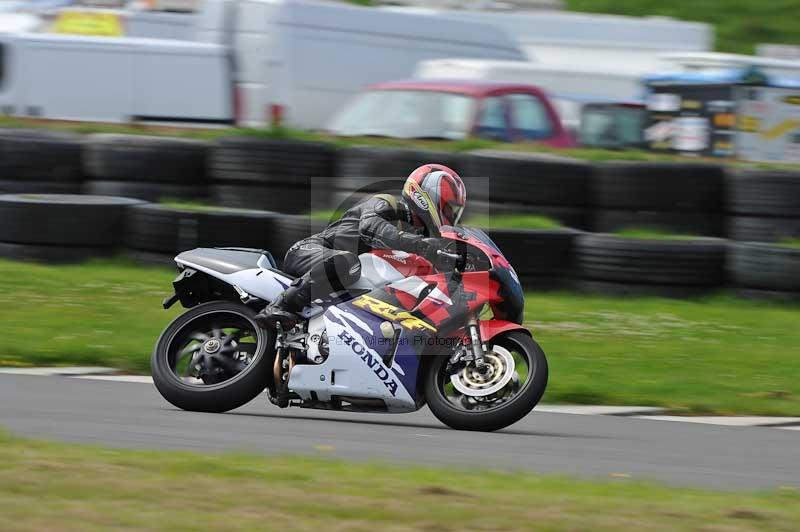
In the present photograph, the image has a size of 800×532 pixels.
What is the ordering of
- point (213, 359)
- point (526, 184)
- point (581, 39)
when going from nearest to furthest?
point (213, 359)
point (526, 184)
point (581, 39)

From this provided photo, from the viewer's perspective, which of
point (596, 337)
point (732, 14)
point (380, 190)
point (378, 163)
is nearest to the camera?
point (596, 337)

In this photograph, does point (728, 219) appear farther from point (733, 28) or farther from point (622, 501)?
point (733, 28)

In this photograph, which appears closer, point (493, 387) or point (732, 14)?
point (493, 387)

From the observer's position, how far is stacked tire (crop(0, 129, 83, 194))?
1270cm

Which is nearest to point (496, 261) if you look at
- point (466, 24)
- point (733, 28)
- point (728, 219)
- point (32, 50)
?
point (728, 219)

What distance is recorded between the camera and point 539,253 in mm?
11453

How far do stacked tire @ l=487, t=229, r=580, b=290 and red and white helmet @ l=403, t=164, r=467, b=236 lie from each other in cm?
424

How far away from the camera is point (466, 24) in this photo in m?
20.2

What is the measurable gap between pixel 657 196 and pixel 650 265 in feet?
3.60

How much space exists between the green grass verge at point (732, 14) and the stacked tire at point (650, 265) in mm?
20225

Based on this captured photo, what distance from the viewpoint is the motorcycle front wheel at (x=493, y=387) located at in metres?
6.73

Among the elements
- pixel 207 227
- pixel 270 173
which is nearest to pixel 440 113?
pixel 270 173

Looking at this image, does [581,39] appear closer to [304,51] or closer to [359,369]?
[304,51]

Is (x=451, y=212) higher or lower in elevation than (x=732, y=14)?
lower
